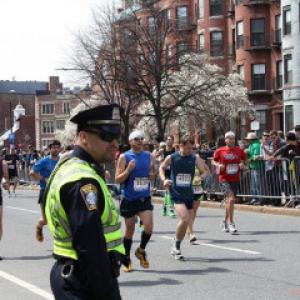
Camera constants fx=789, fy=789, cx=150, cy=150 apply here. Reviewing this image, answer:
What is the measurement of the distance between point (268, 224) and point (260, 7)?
1485 inches

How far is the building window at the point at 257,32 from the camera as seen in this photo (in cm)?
5212

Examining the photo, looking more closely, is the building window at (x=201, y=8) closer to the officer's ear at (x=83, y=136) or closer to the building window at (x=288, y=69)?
the building window at (x=288, y=69)

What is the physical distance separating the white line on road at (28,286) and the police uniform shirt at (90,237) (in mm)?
4786

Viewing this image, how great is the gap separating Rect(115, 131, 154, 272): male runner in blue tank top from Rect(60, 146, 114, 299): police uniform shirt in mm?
6670

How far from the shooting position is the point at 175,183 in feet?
38.3

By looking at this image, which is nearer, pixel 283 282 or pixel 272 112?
pixel 283 282

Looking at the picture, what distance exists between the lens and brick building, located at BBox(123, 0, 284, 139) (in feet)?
167

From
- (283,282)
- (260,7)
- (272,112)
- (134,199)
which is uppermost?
(260,7)

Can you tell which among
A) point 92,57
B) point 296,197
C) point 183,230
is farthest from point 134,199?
point 92,57

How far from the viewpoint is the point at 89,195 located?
144 inches

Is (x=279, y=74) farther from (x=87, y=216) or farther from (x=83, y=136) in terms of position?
(x=87, y=216)

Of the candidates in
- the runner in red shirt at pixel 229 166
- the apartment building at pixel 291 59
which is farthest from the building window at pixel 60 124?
the runner in red shirt at pixel 229 166

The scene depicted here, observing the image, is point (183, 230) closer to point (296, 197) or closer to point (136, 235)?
point (136, 235)

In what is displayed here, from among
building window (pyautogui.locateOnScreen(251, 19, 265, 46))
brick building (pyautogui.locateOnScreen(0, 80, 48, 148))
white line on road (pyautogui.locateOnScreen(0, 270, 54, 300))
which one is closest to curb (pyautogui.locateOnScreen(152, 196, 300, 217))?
white line on road (pyautogui.locateOnScreen(0, 270, 54, 300))
